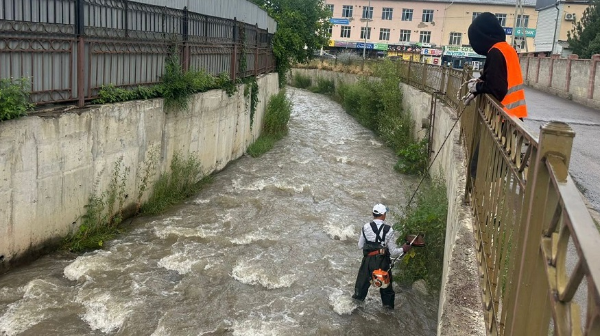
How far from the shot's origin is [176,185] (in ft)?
33.3

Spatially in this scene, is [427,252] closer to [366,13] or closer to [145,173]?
[145,173]

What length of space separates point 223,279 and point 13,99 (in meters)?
3.16

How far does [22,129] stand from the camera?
6.32 metres

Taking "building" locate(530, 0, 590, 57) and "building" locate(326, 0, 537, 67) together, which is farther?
"building" locate(326, 0, 537, 67)

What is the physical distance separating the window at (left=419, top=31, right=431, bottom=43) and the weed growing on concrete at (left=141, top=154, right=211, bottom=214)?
54.9 m

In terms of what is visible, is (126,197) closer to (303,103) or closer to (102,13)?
(102,13)

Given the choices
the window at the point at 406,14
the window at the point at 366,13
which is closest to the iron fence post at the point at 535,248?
the window at the point at 366,13

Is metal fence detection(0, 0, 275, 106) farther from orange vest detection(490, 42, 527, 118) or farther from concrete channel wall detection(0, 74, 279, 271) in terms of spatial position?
orange vest detection(490, 42, 527, 118)

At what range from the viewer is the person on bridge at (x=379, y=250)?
21.4 feet

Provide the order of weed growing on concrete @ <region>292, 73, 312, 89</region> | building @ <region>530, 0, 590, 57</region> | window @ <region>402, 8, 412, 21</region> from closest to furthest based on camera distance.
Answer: weed growing on concrete @ <region>292, 73, 312, 89</region> → building @ <region>530, 0, 590, 57</region> → window @ <region>402, 8, 412, 21</region>

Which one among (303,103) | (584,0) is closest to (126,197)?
(303,103)

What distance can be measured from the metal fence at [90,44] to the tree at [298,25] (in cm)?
1243

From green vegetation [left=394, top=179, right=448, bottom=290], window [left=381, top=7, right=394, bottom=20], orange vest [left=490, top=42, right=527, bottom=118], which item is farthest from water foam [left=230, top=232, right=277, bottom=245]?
window [left=381, top=7, right=394, bottom=20]

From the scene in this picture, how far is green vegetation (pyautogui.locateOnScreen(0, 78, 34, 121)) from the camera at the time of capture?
238 inches
